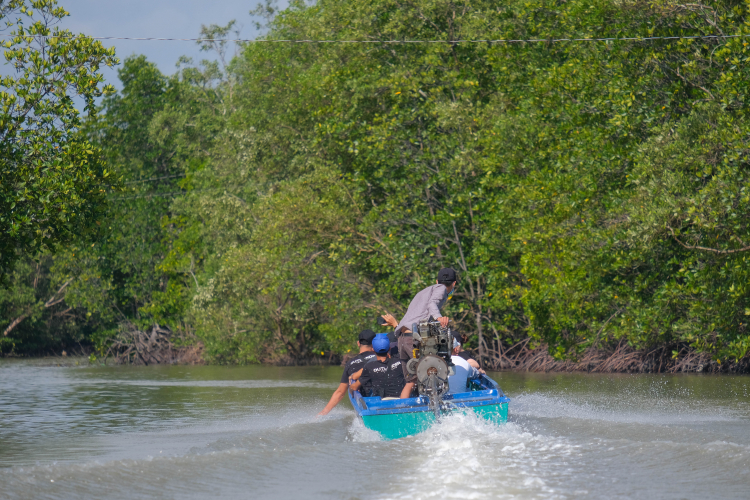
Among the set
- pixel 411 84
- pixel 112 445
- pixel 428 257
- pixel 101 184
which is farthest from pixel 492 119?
pixel 112 445

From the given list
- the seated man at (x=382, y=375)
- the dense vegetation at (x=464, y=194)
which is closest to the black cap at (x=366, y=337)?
the seated man at (x=382, y=375)

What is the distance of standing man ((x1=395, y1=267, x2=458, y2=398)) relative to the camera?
10102 millimetres

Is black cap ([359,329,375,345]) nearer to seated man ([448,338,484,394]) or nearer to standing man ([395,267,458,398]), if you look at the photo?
standing man ([395,267,458,398])

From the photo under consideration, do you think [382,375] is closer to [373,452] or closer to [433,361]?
[433,361]

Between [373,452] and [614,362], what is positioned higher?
[614,362]

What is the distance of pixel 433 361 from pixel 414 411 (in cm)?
66

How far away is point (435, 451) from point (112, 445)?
4.09m

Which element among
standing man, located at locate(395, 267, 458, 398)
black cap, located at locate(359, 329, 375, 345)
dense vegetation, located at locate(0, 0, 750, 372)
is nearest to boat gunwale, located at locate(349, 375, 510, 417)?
standing man, located at locate(395, 267, 458, 398)

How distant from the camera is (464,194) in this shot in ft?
77.3

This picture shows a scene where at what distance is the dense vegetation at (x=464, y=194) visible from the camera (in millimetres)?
16469

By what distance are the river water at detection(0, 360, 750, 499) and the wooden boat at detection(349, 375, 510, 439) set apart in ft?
0.50

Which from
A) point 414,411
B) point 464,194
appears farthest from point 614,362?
point 414,411

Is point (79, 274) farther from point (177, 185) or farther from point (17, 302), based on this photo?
point (177, 185)

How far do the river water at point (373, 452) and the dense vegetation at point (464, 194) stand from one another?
3520 millimetres
